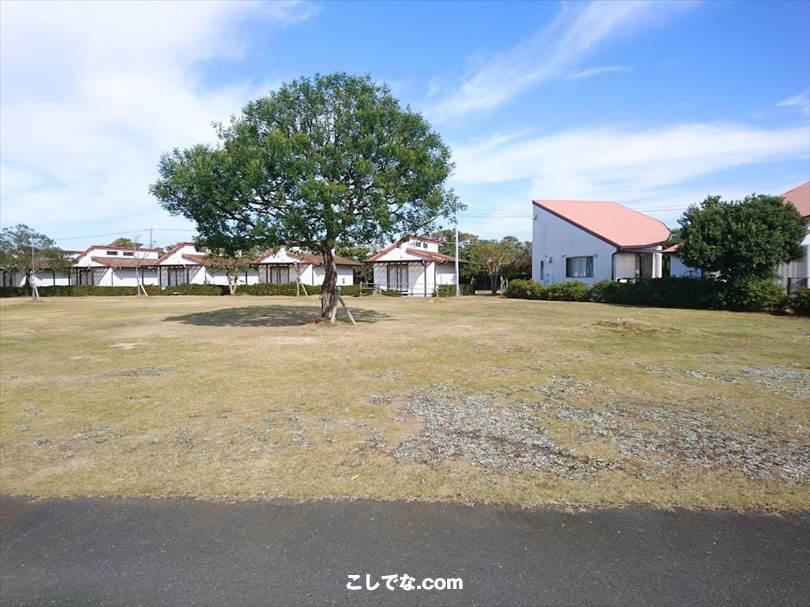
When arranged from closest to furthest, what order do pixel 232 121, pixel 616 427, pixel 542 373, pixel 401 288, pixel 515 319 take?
1. pixel 616 427
2. pixel 542 373
3. pixel 232 121
4. pixel 515 319
5. pixel 401 288

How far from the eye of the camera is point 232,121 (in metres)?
16.0

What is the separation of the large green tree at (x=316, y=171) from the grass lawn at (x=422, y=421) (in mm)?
3976

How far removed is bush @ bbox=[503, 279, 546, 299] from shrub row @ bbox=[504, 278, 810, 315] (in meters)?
0.06

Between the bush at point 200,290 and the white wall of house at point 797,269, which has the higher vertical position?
the white wall of house at point 797,269

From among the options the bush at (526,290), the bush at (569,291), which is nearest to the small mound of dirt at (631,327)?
the bush at (569,291)

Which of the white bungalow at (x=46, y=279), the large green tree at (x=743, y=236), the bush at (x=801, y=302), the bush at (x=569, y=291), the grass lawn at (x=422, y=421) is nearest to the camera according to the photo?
the grass lawn at (x=422, y=421)

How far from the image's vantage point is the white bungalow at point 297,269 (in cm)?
4648

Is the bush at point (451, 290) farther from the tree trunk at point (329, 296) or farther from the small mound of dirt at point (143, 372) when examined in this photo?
the small mound of dirt at point (143, 372)

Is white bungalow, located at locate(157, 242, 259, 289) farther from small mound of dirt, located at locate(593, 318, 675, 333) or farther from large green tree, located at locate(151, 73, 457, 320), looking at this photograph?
small mound of dirt, located at locate(593, 318, 675, 333)

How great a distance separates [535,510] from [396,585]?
131 centimetres

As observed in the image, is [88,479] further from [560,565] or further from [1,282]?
→ [1,282]

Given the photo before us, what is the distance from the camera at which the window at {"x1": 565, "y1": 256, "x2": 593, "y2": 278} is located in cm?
3150

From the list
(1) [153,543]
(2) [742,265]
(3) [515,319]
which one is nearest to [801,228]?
(2) [742,265]

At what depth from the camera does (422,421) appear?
6211mm
